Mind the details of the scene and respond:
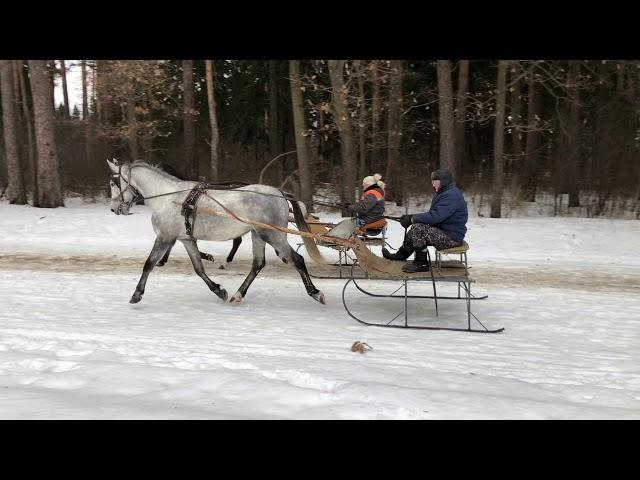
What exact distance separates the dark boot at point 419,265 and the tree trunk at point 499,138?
9709 millimetres

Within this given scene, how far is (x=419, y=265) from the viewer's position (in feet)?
21.6

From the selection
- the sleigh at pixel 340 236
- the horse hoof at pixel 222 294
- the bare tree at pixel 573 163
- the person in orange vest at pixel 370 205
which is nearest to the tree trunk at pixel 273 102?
the bare tree at pixel 573 163

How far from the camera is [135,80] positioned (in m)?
17.2

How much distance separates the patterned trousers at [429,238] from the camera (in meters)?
6.40

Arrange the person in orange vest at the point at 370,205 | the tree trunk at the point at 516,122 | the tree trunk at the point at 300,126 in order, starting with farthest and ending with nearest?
the tree trunk at the point at 516,122
the tree trunk at the point at 300,126
the person in orange vest at the point at 370,205

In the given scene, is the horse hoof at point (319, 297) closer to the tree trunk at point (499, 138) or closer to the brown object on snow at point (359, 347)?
the brown object on snow at point (359, 347)

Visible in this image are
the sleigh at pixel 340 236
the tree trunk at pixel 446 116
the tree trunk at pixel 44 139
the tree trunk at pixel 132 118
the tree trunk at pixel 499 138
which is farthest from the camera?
the tree trunk at pixel 132 118

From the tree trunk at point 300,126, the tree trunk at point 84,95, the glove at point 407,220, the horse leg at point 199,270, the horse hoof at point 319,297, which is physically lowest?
the horse hoof at point 319,297

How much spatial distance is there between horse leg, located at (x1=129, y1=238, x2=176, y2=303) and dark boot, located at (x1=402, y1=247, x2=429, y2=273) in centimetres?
328

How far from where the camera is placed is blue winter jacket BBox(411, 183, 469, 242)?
6.34 metres

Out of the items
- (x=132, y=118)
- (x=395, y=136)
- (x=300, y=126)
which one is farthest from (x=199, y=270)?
(x=132, y=118)

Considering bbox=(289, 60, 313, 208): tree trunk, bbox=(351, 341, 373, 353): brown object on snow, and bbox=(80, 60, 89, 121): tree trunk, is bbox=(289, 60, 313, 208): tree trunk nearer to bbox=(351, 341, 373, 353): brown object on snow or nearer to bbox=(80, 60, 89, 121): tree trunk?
bbox=(80, 60, 89, 121): tree trunk

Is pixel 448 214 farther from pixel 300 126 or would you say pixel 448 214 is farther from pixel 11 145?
pixel 11 145

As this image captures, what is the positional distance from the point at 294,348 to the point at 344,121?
10.2 m
